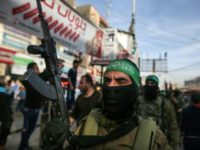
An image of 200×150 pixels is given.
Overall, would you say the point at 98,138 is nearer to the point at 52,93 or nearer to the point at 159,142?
the point at 159,142

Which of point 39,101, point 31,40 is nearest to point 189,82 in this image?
point 31,40

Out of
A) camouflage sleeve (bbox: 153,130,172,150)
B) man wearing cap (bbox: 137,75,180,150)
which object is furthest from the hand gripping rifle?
man wearing cap (bbox: 137,75,180,150)

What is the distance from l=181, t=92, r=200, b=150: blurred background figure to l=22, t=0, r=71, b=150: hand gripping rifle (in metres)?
3.52

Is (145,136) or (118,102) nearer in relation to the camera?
(145,136)

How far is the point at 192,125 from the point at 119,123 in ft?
11.8

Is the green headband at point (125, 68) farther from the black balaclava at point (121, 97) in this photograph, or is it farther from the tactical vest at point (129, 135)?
the tactical vest at point (129, 135)

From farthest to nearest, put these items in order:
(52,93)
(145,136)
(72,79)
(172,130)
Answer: (72,79) → (172,130) → (52,93) → (145,136)

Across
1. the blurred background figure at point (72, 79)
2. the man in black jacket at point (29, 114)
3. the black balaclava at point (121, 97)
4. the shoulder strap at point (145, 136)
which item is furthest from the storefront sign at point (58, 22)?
the shoulder strap at point (145, 136)

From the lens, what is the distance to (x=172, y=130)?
379 cm

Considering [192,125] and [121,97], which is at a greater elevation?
[121,97]

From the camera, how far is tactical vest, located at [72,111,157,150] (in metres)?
1.57

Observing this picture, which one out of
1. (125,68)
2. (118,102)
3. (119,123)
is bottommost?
(119,123)

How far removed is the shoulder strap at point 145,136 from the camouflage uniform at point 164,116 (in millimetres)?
2093

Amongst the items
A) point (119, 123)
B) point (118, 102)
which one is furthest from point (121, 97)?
point (119, 123)
